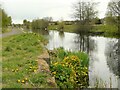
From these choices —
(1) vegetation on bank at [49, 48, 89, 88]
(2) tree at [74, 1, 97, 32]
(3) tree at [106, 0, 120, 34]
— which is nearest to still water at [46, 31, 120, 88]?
(1) vegetation on bank at [49, 48, 89, 88]

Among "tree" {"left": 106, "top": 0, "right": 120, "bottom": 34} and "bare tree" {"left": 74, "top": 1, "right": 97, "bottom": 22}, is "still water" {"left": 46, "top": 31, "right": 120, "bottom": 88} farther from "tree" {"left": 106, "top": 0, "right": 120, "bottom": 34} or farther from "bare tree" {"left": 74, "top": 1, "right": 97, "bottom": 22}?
"bare tree" {"left": 74, "top": 1, "right": 97, "bottom": 22}

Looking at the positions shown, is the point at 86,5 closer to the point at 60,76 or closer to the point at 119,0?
the point at 119,0

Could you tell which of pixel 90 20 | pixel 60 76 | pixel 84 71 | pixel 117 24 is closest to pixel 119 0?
pixel 117 24

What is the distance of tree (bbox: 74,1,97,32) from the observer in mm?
74900

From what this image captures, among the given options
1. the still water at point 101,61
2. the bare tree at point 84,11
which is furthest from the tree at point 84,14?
the still water at point 101,61

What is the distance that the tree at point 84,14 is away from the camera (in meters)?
74.9

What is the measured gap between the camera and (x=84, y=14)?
248 ft

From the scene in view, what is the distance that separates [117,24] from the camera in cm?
5200

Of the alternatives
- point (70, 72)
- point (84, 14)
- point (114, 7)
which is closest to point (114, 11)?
point (114, 7)

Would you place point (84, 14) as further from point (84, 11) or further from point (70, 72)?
point (70, 72)

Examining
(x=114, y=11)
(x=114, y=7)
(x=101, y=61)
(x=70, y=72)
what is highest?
(x=114, y=7)

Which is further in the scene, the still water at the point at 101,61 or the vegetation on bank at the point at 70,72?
the still water at the point at 101,61

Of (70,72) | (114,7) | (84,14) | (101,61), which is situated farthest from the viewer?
(84,14)

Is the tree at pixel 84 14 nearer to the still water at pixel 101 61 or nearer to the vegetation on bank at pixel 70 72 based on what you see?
the still water at pixel 101 61
